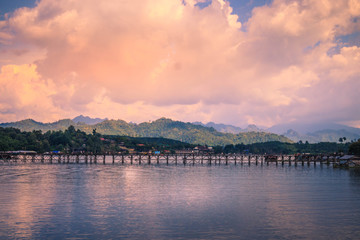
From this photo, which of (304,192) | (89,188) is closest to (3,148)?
(89,188)

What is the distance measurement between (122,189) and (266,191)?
82.6ft

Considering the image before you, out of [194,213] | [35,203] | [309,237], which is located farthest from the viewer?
[35,203]

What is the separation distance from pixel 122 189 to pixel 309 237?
39316 millimetres

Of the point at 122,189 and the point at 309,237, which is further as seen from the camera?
the point at 122,189

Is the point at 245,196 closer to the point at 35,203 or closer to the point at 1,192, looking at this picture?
the point at 35,203

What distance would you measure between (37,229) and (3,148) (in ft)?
586

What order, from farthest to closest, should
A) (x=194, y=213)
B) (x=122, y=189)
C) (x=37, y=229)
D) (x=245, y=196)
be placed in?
(x=122, y=189)
(x=245, y=196)
(x=194, y=213)
(x=37, y=229)

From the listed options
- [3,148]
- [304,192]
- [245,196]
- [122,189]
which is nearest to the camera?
[245,196]

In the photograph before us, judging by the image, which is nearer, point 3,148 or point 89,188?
point 89,188

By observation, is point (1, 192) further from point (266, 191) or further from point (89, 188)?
point (266, 191)

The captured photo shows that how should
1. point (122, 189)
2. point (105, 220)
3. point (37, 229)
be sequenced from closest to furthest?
point (37, 229), point (105, 220), point (122, 189)

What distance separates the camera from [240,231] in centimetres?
3219

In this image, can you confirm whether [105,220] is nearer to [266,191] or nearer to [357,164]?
A: [266,191]

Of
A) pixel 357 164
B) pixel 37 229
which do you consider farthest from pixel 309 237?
pixel 357 164
